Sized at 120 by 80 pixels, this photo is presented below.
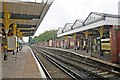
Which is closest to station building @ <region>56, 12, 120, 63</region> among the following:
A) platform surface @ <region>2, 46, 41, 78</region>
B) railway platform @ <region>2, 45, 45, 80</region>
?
railway platform @ <region>2, 45, 45, 80</region>

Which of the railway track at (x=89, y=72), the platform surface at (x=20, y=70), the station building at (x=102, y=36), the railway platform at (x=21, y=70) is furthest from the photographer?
the station building at (x=102, y=36)

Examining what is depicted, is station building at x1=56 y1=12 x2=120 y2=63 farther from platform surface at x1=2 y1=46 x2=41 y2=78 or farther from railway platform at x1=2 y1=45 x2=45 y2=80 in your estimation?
platform surface at x1=2 y1=46 x2=41 y2=78

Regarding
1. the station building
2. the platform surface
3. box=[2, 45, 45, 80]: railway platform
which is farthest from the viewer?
the station building

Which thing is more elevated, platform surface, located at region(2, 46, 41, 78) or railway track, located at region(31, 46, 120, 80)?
platform surface, located at region(2, 46, 41, 78)

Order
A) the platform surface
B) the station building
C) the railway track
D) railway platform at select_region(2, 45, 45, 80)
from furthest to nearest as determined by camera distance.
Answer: the station building, the railway track, the platform surface, railway platform at select_region(2, 45, 45, 80)

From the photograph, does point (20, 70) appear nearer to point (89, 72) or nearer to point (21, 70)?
point (21, 70)

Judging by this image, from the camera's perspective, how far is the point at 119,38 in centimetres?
1570

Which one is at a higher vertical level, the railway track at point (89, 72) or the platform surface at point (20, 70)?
the platform surface at point (20, 70)

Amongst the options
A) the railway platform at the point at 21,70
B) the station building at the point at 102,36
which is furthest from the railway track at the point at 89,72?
the railway platform at the point at 21,70

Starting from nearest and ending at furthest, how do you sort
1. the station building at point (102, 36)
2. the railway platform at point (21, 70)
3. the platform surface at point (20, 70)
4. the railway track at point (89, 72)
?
the railway platform at point (21, 70)
the platform surface at point (20, 70)
the railway track at point (89, 72)
the station building at point (102, 36)

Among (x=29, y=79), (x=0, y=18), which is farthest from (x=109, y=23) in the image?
(x=29, y=79)

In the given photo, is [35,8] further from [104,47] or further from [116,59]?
[116,59]

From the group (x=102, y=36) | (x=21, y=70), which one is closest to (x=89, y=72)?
(x=21, y=70)

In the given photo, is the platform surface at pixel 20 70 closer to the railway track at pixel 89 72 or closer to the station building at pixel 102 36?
the railway track at pixel 89 72
